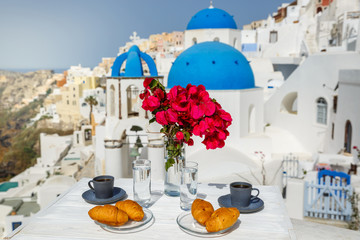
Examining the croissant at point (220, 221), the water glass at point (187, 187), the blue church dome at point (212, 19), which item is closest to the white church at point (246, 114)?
the water glass at point (187, 187)

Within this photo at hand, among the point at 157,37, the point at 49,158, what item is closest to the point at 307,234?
the point at 49,158

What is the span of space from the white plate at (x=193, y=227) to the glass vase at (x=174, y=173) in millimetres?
419

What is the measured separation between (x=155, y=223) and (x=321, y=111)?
1298 centimetres

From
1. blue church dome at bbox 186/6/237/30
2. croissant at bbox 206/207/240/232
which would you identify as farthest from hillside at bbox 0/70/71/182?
croissant at bbox 206/207/240/232

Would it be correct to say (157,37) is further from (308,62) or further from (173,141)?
(173,141)

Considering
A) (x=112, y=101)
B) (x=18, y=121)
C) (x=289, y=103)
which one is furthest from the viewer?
(x=18, y=121)

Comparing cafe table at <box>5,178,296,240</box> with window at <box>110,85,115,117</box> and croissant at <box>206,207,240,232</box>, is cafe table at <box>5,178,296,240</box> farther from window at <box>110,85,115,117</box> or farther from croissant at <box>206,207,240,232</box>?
window at <box>110,85,115,117</box>

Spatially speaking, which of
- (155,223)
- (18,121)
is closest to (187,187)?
(155,223)

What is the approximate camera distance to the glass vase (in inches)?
96.4

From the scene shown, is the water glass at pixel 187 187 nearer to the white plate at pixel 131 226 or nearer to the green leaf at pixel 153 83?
the white plate at pixel 131 226

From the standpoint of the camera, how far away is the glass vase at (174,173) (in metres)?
2.45

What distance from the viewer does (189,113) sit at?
7.34 ft

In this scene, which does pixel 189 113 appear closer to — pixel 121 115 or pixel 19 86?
pixel 121 115

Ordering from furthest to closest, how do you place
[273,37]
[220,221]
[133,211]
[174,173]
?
[273,37], [174,173], [133,211], [220,221]
